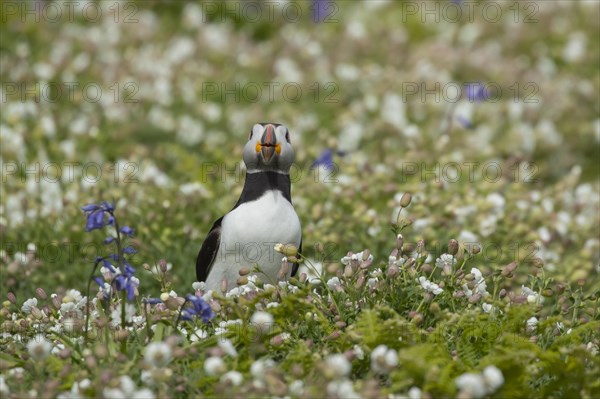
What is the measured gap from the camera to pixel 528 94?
11984mm

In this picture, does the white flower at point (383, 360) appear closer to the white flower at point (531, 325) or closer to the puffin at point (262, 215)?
the white flower at point (531, 325)

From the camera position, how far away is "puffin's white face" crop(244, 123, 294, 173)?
5.42 meters

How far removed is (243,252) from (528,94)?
7.35m

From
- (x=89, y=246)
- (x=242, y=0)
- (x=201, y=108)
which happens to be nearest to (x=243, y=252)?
(x=89, y=246)

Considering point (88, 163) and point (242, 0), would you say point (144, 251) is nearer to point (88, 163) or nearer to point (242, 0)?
point (88, 163)

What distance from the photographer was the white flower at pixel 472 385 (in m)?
3.88

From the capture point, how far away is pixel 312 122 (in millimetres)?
10609

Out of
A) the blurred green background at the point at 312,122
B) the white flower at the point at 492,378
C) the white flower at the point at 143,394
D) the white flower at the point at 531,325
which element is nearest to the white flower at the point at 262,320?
the white flower at the point at 143,394

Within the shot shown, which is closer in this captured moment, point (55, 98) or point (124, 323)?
point (124, 323)

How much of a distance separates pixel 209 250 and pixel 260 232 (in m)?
0.50

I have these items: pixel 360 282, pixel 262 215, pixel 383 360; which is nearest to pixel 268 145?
pixel 262 215

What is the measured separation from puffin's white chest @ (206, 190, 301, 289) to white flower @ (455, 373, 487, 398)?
160cm

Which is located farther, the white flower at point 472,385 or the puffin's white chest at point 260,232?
the puffin's white chest at point 260,232

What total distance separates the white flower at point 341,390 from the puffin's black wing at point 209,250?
73.0 inches
